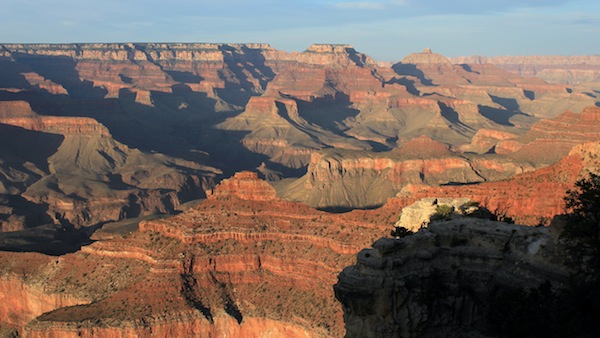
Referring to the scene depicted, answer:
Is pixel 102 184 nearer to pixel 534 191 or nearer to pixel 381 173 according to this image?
pixel 381 173

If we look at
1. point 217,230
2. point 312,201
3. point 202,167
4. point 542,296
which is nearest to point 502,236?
point 542,296

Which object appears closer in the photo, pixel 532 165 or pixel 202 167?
pixel 532 165

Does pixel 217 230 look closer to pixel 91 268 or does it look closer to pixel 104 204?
pixel 91 268

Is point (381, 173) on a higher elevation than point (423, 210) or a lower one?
lower

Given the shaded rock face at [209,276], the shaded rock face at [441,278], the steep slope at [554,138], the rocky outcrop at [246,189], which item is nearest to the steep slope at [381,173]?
the steep slope at [554,138]

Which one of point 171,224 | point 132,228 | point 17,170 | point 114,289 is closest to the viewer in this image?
point 114,289

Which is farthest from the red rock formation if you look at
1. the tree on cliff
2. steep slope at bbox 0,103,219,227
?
steep slope at bbox 0,103,219,227

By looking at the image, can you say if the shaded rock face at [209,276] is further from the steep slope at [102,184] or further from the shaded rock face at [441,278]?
the steep slope at [102,184]

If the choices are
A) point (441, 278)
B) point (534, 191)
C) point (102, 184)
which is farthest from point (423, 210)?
point (102, 184)
